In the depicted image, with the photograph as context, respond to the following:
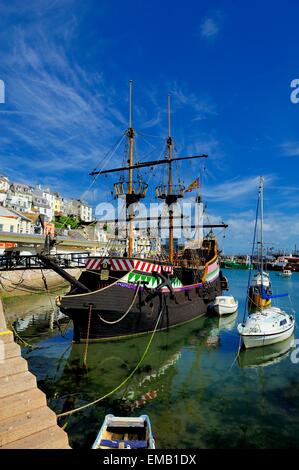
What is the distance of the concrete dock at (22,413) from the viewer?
452cm

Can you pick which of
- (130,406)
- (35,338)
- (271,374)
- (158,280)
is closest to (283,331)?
(271,374)

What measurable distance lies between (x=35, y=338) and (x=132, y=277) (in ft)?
25.8

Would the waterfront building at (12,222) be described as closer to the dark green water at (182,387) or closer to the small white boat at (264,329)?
the dark green water at (182,387)

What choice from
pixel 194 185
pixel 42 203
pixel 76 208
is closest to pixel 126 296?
pixel 194 185

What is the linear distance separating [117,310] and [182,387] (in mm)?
5469

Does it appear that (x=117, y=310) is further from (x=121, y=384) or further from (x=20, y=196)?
(x=20, y=196)

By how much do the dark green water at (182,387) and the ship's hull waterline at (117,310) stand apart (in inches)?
29.2

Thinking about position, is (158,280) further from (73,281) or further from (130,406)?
(130,406)

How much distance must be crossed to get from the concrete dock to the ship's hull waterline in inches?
338

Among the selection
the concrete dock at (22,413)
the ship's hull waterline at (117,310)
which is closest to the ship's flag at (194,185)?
the ship's hull waterline at (117,310)

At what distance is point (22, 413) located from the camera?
4871 mm

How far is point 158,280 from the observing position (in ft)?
59.2

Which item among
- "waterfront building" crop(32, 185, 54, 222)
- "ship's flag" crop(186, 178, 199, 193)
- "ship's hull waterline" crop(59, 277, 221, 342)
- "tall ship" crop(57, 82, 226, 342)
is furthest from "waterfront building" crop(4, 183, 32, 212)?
"ship's hull waterline" crop(59, 277, 221, 342)
